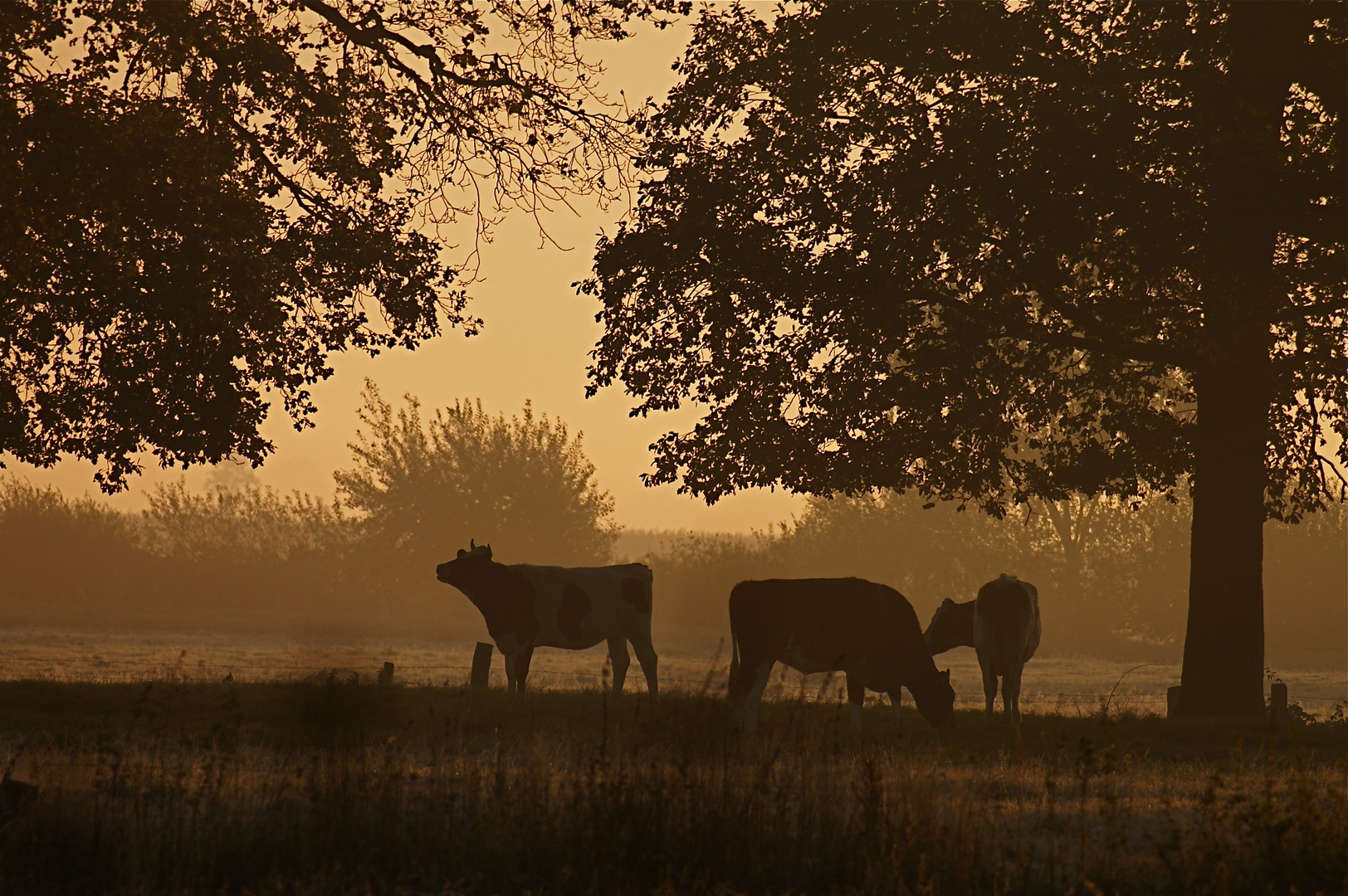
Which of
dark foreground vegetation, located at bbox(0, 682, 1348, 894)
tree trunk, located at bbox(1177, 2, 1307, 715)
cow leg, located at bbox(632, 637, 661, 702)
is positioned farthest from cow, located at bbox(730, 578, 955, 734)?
dark foreground vegetation, located at bbox(0, 682, 1348, 894)

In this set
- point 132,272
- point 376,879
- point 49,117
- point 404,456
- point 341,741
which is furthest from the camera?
point 404,456

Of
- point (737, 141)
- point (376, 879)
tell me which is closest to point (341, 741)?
point (376, 879)

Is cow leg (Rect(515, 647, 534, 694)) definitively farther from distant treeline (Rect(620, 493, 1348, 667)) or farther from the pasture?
distant treeline (Rect(620, 493, 1348, 667))

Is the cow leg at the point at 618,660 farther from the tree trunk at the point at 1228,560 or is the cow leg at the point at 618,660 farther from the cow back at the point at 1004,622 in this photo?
the tree trunk at the point at 1228,560

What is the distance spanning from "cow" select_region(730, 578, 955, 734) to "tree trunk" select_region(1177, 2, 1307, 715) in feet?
14.4

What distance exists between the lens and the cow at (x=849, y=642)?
14.6 metres

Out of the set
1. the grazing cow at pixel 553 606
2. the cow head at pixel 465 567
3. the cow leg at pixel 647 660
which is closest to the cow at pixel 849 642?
the grazing cow at pixel 553 606

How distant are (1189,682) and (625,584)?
827 centimetres

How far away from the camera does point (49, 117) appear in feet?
46.1

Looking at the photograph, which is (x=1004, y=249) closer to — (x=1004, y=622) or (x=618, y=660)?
(x=1004, y=622)

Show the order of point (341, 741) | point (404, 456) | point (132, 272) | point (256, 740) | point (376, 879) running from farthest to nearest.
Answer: point (404, 456) < point (132, 272) < point (256, 740) < point (341, 741) < point (376, 879)

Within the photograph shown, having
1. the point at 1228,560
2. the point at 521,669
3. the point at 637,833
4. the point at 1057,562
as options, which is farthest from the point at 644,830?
the point at 1057,562

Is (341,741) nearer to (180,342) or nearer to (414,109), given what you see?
(180,342)

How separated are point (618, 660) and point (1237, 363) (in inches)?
387
